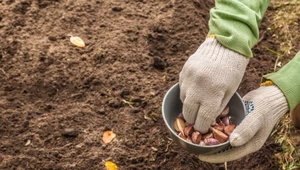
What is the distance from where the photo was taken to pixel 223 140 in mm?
1708

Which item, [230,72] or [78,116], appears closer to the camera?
[230,72]

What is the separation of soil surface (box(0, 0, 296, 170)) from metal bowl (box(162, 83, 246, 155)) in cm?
30

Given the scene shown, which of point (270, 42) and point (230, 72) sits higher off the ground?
point (230, 72)

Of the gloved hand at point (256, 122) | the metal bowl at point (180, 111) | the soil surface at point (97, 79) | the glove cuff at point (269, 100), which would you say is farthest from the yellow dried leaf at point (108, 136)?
the glove cuff at point (269, 100)

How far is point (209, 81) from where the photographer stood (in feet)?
5.38

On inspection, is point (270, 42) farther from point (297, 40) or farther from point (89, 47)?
point (89, 47)

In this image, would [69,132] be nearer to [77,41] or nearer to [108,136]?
[108,136]

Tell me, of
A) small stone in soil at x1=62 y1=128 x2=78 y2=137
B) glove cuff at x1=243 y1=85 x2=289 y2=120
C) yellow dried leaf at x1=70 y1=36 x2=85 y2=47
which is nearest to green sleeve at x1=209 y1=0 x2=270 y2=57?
glove cuff at x1=243 y1=85 x2=289 y2=120

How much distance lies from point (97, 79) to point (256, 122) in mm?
876

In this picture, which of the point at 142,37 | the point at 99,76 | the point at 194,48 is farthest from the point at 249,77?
the point at 99,76

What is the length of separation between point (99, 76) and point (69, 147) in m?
0.41

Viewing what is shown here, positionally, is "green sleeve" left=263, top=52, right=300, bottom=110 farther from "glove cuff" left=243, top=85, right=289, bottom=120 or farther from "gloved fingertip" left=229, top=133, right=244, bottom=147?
"gloved fingertip" left=229, top=133, right=244, bottom=147

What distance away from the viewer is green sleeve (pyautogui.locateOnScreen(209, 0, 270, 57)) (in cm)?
170

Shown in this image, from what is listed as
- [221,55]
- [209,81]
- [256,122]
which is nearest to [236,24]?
[221,55]
